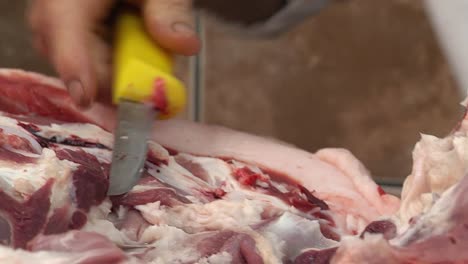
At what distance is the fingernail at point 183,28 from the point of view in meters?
0.88

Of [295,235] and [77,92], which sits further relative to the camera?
[77,92]

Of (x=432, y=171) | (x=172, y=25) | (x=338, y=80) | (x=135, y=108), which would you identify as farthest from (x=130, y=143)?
(x=338, y=80)

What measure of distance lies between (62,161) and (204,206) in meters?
0.15

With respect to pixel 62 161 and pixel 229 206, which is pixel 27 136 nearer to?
pixel 62 161

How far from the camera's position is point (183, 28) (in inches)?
34.9

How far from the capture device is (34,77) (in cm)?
95

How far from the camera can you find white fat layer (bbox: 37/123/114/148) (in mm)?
828

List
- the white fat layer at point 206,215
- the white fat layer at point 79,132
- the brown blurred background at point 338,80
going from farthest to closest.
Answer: the brown blurred background at point 338,80, the white fat layer at point 79,132, the white fat layer at point 206,215

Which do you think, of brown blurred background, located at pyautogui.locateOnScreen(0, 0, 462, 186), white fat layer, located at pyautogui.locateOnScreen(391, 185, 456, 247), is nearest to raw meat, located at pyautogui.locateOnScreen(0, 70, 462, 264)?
white fat layer, located at pyautogui.locateOnScreen(391, 185, 456, 247)

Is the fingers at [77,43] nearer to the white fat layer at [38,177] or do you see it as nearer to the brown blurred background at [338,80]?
the white fat layer at [38,177]

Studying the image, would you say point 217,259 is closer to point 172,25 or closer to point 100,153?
point 100,153

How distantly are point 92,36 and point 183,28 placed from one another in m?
0.12

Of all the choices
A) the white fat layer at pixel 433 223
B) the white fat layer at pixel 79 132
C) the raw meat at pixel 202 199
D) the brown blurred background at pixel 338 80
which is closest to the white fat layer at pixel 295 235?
the raw meat at pixel 202 199

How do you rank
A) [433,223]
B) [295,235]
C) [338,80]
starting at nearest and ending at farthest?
[433,223], [295,235], [338,80]
